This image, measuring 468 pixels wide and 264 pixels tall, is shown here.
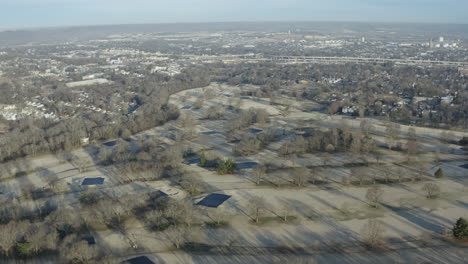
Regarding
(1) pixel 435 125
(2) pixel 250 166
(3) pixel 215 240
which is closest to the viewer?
(3) pixel 215 240

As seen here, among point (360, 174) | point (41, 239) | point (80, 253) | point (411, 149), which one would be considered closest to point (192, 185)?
Result: point (80, 253)

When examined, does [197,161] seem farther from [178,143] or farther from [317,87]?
[317,87]

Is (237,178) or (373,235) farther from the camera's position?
(237,178)

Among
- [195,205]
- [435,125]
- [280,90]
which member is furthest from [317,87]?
[195,205]

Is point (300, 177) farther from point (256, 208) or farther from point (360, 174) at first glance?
point (256, 208)

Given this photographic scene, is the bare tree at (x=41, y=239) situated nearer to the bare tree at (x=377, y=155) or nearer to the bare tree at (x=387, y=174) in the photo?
the bare tree at (x=387, y=174)

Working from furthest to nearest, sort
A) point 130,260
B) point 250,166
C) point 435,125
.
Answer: point 435,125 → point 250,166 → point 130,260

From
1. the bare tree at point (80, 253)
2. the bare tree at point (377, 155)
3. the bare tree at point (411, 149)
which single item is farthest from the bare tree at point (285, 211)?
the bare tree at point (411, 149)

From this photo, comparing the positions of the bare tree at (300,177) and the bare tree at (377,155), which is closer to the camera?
the bare tree at (300,177)
